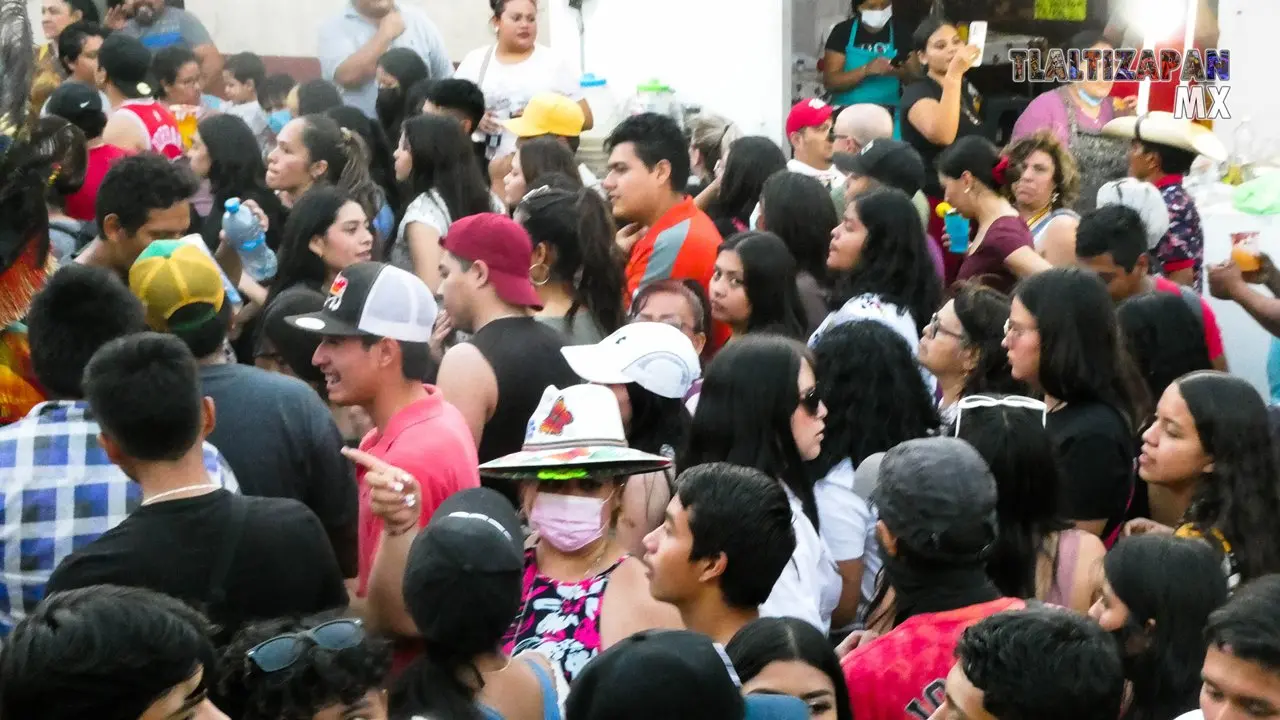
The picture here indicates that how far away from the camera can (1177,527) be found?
3619mm

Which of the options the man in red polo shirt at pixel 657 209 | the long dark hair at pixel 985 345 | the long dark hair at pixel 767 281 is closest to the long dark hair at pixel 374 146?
the man in red polo shirt at pixel 657 209

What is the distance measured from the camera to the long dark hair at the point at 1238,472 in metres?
3.46

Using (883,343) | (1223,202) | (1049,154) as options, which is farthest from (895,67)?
(883,343)

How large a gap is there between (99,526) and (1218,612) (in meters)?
2.16

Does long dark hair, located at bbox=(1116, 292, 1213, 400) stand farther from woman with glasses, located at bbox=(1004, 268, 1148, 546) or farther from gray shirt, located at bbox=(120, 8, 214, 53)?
gray shirt, located at bbox=(120, 8, 214, 53)

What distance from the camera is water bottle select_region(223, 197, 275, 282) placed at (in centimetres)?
554

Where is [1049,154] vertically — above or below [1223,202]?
above

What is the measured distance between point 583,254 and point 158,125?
10.2 feet

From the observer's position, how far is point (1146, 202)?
6.01 meters

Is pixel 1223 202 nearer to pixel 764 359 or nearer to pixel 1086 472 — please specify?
pixel 1086 472

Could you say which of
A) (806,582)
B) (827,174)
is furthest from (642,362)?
(827,174)

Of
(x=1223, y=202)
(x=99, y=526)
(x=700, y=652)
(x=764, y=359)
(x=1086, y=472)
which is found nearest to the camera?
(x=700, y=652)

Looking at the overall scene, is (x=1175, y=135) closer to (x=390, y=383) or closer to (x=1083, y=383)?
(x=1083, y=383)

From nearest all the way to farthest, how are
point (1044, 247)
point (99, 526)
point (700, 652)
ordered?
point (700, 652) < point (99, 526) < point (1044, 247)
